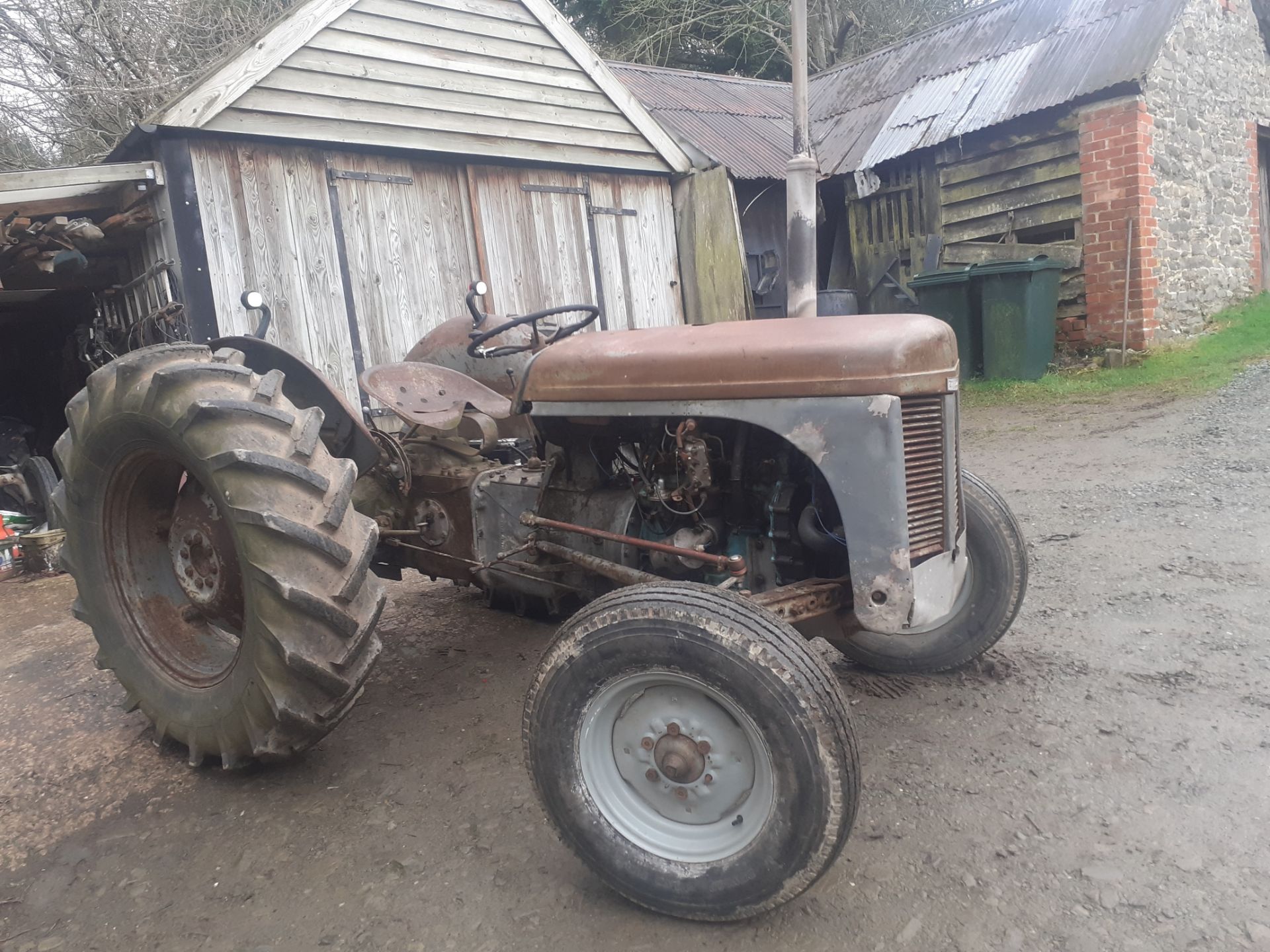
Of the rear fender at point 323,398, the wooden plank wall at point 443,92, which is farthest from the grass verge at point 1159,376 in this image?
the rear fender at point 323,398

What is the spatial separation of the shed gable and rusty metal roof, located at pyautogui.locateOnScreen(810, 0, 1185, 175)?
3.65 metres

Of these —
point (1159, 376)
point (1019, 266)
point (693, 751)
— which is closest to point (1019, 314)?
point (1019, 266)

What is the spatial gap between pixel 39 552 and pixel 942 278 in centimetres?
822

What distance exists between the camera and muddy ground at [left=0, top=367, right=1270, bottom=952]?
6.34 feet

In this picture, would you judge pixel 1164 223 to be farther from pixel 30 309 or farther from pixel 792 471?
pixel 30 309

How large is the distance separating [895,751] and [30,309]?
909cm

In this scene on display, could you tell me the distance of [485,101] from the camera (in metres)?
7.13

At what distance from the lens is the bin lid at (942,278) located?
29.0 feet

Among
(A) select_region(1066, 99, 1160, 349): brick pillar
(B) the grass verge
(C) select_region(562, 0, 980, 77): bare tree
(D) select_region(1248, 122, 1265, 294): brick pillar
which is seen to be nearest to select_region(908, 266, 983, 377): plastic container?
(B) the grass verge

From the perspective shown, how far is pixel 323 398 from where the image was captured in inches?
126

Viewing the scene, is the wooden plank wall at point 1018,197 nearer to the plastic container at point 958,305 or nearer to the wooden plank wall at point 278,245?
the plastic container at point 958,305

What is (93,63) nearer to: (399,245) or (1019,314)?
(399,245)

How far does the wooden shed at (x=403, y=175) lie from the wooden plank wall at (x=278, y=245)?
0.01 m

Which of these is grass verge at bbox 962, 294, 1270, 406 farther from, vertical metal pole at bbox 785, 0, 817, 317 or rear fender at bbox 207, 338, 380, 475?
rear fender at bbox 207, 338, 380, 475
